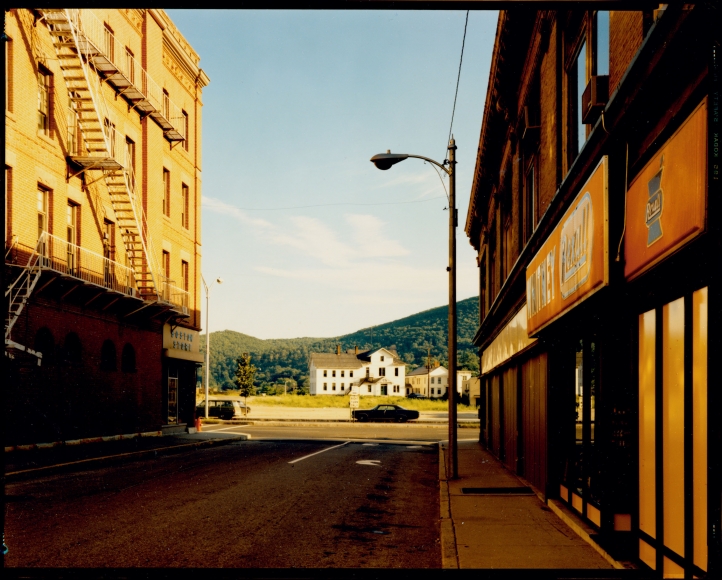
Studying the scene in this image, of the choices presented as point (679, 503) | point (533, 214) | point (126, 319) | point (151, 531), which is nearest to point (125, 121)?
point (126, 319)

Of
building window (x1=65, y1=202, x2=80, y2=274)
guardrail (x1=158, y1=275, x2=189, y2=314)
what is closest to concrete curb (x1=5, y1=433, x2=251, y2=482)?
guardrail (x1=158, y1=275, x2=189, y2=314)

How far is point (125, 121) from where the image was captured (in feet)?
100

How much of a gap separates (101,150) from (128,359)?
30.3 feet

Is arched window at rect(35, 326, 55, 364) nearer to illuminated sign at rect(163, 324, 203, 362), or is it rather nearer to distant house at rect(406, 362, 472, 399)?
illuminated sign at rect(163, 324, 203, 362)

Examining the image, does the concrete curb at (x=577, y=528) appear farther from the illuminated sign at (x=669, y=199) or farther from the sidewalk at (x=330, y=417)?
the sidewalk at (x=330, y=417)

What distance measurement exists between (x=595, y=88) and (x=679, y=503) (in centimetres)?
523

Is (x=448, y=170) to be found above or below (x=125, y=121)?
below

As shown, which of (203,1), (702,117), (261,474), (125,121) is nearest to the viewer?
(203,1)

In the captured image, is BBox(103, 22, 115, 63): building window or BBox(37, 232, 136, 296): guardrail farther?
BBox(103, 22, 115, 63): building window

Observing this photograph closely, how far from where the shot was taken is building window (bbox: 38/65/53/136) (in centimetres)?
2442

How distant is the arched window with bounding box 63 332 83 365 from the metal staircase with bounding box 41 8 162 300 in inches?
174

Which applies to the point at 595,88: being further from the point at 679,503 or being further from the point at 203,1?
the point at 203,1

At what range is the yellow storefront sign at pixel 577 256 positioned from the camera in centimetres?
776

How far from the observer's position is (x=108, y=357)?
29625 mm
